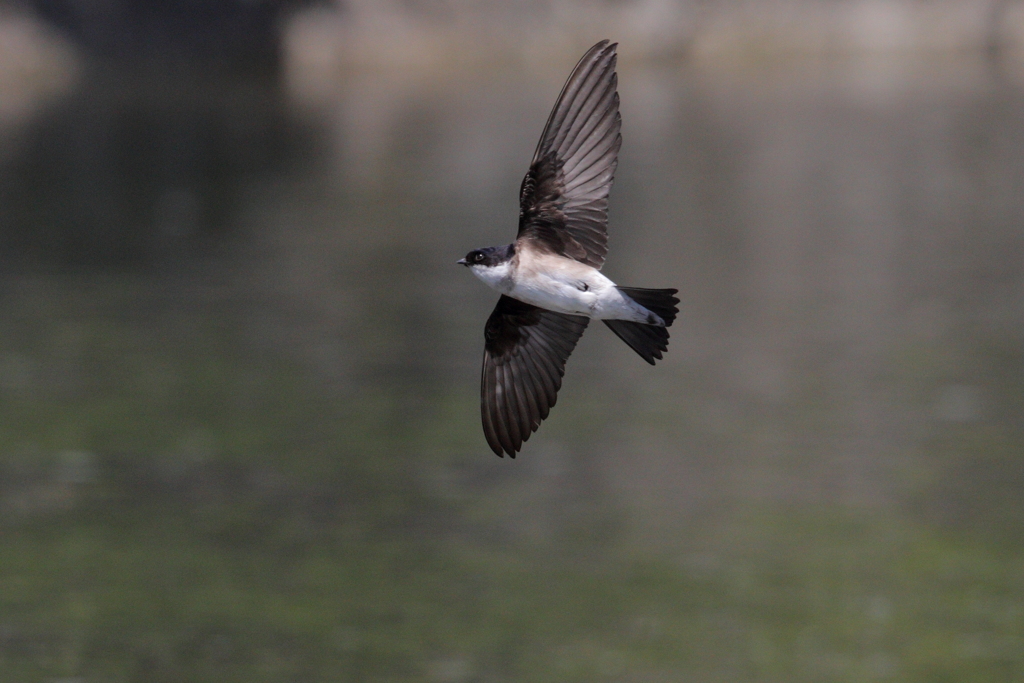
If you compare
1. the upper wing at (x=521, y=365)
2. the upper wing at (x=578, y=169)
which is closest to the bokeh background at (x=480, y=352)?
the upper wing at (x=521, y=365)

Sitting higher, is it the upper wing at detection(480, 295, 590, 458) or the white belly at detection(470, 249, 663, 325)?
the white belly at detection(470, 249, 663, 325)

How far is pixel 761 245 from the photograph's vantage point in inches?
1308

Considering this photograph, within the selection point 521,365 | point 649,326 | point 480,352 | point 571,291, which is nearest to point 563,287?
point 571,291

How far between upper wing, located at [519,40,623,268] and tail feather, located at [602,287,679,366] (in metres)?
0.07

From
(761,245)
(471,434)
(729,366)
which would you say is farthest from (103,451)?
(761,245)

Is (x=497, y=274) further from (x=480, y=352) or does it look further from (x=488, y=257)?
(x=480, y=352)

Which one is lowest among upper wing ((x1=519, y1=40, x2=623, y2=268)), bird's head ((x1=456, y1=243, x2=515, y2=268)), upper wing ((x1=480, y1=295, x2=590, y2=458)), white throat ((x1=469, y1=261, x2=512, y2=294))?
upper wing ((x1=480, y1=295, x2=590, y2=458))

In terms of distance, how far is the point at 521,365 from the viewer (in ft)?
6.70

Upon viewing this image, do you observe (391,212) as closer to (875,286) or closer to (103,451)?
(875,286)

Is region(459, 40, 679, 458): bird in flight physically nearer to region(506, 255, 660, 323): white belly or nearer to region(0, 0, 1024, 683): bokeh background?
region(506, 255, 660, 323): white belly

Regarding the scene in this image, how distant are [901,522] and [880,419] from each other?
13.5 ft

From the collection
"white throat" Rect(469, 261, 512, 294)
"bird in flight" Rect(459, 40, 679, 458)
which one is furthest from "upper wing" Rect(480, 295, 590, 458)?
"white throat" Rect(469, 261, 512, 294)

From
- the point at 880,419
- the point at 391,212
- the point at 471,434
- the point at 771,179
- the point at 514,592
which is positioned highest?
the point at 771,179

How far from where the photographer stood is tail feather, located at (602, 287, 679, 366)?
182cm
